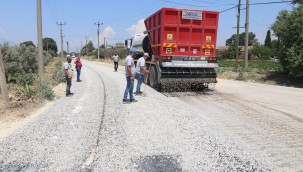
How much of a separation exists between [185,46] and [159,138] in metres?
7.25

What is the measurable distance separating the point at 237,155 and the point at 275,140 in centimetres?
132

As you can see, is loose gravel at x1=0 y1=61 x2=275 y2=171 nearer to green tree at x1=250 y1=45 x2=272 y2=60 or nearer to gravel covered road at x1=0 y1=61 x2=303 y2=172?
gravel covered road at x1=0 y1=61 x2=303 y2=172

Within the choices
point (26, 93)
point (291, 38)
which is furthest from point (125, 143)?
point (291, 38)

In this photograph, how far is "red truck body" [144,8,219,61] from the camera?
1260 cm

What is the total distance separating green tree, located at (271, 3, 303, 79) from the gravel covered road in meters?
9.15

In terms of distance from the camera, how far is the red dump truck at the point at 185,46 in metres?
12.6

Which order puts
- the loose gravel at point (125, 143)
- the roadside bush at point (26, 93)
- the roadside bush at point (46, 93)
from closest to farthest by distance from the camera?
the loose gravel at point (125, 143), the roadside bush at point (26, 93), the roadside bush at point (46, 93)

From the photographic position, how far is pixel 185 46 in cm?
1288

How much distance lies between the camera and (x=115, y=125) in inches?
289

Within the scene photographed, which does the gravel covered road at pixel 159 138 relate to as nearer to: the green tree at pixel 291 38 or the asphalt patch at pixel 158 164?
the asphalt patch at pixel 158 164

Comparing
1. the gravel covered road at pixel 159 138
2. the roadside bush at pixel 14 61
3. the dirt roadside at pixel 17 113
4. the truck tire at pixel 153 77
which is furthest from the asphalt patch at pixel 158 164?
the roadside bush at pixel 14 61

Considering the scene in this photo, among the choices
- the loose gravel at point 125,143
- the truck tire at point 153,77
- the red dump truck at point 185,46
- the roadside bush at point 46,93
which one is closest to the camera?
the loose gravel at point 125,143

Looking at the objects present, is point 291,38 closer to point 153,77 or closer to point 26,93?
point 153,77

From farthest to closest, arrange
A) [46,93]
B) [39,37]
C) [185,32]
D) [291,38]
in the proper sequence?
[291,38] → [39,37] → [185,32] → [46,93]
